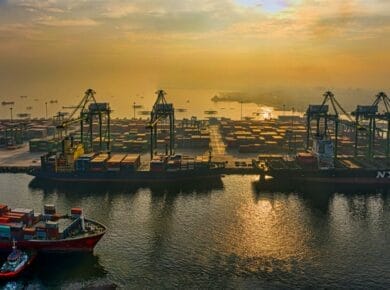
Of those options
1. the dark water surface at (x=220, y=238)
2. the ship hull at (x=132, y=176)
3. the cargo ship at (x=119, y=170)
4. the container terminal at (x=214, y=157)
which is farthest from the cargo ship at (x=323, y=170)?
the ship hull at (x=132, y=176)

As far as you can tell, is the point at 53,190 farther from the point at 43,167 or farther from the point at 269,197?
the point at 269,197

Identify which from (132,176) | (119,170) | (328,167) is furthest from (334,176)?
(119,170)

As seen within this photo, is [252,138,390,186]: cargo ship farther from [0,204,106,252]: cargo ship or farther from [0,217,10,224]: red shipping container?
[0,217,10,224]: red shipping container

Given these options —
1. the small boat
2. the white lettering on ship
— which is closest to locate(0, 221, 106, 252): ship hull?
the small boat

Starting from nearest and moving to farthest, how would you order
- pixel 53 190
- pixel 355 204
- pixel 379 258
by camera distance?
pixel 379 258, pixel 355 204, pixel 53 190

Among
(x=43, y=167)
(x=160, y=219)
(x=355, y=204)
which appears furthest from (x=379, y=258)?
(x=43, y=167)

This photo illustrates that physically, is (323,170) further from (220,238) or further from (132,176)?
(220,238)
